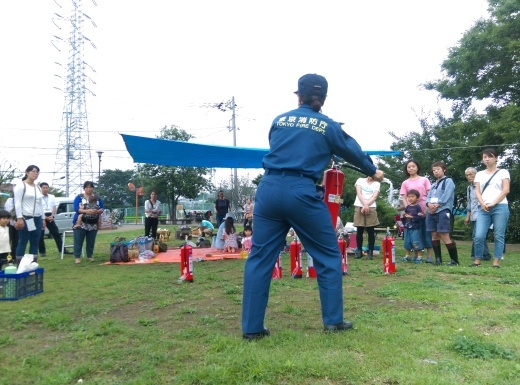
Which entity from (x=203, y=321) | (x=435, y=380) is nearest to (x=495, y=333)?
(x=435, y=380)

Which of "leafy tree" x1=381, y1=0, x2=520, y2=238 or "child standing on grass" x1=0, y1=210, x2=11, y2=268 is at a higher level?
"leafy tree" x1=381, y1=0, x2=520, y2=238

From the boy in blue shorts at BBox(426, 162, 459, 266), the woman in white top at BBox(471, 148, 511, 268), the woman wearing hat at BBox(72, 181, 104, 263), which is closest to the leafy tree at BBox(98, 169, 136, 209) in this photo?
the woman wearing hat at BBox(72, 181, 104, 263)

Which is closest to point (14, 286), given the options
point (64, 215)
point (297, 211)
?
point (297, 211)

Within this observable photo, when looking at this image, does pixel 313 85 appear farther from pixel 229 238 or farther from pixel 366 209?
pixel 229 238

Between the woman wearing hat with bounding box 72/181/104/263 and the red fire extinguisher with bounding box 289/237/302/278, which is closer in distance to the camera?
the red fire extinguisher with bounding box 289/237/302/278

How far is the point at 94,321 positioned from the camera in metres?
3.93

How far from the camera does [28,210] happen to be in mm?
7223

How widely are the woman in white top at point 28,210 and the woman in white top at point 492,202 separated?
22.4 ft

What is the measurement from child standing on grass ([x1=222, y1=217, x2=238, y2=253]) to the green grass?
4882mm

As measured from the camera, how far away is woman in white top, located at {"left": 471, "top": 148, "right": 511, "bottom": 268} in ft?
22.4

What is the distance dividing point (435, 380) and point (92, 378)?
1880 millimetres

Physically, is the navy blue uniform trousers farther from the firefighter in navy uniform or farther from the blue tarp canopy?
the blue tarp canopy

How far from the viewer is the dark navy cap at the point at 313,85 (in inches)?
137

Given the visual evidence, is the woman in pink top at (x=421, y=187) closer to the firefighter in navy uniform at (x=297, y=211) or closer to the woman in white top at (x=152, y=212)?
the firefighter in navy uniform at (x=297, y=211)
